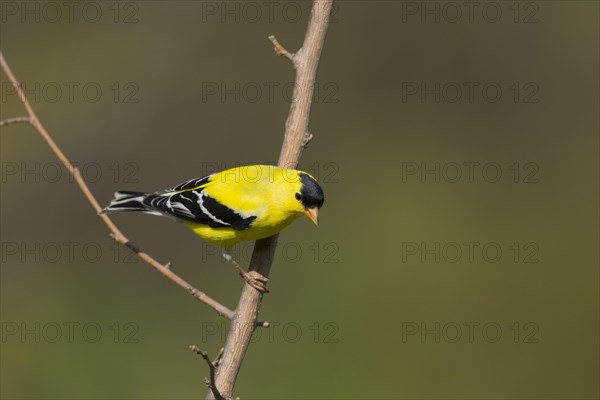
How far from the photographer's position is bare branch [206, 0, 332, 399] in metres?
2.43

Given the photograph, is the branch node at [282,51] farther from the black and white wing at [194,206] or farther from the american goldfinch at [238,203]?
the black and white wing at [194,206]

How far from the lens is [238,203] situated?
345 centimetres

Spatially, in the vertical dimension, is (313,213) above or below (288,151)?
below

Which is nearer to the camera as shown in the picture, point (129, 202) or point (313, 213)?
point (313, 213)

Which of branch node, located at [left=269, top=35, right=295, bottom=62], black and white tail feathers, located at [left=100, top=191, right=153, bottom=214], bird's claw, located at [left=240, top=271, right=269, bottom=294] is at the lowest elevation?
bird's claw, located at [left=240, top=271, right=269, bottom=294]

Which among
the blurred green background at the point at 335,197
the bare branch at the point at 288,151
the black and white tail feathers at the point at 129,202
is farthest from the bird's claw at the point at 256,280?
the blurred green background at the point at 335,197

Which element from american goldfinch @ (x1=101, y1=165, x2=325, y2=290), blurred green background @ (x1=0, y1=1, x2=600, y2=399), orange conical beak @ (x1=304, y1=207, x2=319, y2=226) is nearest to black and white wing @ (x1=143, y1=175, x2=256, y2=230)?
american goldfinch @ (x1=101, y1=165, x2=325, y2=290)

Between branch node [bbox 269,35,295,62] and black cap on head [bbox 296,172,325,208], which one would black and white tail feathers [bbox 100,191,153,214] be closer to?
black cap on head [bbox 296,172,325,208]

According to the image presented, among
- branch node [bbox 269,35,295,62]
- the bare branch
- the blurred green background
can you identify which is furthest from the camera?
the blurred green background

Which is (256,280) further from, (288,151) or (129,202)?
(129,202)

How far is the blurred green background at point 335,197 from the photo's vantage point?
19.0ft

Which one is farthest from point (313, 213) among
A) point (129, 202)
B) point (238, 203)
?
point (129, 202)

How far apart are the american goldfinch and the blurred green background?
86.9 inches

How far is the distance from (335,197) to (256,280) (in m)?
4.61
